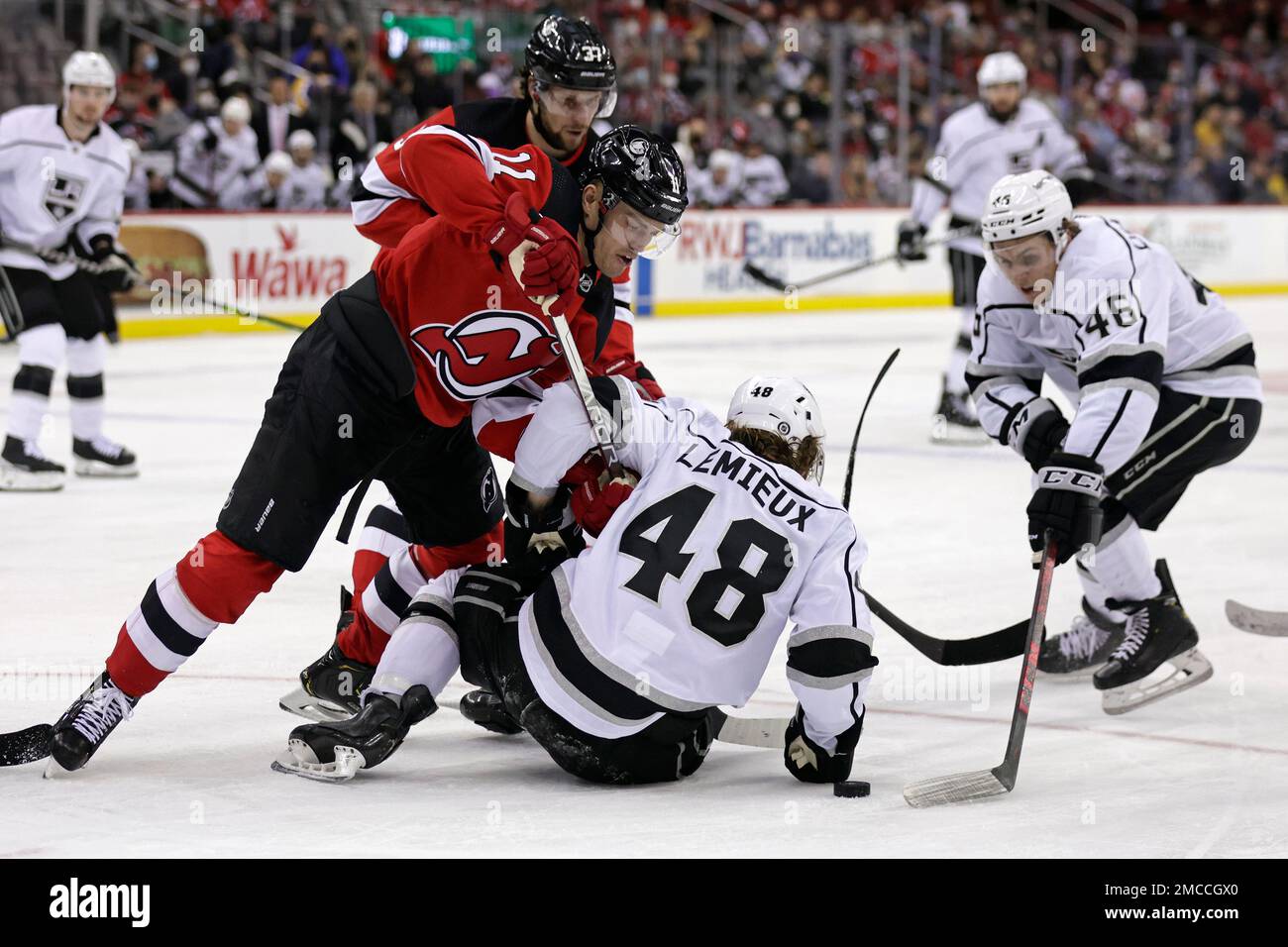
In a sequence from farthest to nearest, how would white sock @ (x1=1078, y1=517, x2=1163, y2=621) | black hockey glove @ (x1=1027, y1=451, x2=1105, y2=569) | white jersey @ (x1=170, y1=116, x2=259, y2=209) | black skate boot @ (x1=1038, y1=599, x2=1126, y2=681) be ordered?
white jersey @ (x1=170, y1=116, x2=259, y2=209)
black skate boot @ (x1=1038, y1=599, x2=1126, y2=681)
white sock @ (x1=1078, y1=517, x2=1163, y2=621)
black hockey glove @ (x1=1027, y1=451, x2=1105, y2=569)

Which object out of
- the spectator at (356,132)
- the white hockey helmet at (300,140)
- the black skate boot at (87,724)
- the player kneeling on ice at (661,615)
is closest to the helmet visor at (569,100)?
the player kneeling on ice at (661,615)

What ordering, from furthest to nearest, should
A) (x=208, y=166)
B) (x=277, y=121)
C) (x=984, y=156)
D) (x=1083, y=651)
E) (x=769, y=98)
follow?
(x=769, y=98), (x=277, y=121), (x=208, y=166), (x=984, y=156), (x=1083, y=651)

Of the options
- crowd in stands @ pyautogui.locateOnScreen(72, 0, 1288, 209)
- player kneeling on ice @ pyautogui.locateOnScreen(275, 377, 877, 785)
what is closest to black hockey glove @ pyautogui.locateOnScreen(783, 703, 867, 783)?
player kneeling on ice @ pyautogui.locateOnScreen(275, 377, 877, 785)

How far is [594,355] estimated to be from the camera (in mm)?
3482

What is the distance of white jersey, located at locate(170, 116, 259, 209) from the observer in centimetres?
1235

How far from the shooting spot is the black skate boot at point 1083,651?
167 inches

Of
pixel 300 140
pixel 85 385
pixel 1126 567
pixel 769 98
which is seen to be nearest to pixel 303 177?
pixel 300 140

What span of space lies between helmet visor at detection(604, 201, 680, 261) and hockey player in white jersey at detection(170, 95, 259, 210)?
31.5 feet

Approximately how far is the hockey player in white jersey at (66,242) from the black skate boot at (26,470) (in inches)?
0.4

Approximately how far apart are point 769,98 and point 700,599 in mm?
13230

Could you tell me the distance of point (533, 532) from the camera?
3336 millimetres

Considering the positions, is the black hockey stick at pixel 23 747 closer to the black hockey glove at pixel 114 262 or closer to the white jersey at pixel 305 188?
the black hockey glove at pixel 114 262

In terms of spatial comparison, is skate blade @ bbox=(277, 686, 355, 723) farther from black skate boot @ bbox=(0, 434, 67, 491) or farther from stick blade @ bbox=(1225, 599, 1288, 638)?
black skate boot @ bbox=(0, 434, 67, 491)

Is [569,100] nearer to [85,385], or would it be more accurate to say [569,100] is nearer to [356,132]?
[85,385]
